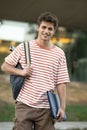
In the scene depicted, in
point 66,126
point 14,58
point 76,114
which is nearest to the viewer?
point 14,58

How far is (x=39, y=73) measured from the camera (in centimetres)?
430

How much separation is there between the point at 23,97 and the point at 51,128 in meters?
0.41

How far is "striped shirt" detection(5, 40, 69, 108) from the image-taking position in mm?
4285

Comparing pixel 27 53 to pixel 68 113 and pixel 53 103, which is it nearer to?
pixel 53 103

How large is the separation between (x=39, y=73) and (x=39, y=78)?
5cm

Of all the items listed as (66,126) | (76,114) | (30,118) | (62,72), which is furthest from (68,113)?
(30,118)

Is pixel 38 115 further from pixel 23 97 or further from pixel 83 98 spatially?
pixel 83 98

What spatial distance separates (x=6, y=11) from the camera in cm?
1588

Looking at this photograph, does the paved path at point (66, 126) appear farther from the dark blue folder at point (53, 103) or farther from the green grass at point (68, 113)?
the dark blue folder at point (53, 103)

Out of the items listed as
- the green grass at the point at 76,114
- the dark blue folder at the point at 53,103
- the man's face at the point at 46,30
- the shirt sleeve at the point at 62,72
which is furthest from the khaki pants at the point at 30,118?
the green grass at the point at 76,114

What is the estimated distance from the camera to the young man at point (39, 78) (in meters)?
4.27

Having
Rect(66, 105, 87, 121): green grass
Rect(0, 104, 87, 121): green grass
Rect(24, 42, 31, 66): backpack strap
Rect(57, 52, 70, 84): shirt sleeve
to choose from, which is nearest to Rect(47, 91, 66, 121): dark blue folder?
Rect(57, 52, 70, 84): shirt sleeve

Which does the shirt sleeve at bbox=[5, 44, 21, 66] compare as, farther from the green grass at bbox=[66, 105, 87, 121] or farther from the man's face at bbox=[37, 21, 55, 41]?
the green grass at bbox=[66, 105, 87, 121]

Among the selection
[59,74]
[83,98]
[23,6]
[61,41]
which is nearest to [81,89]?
[83,98]
